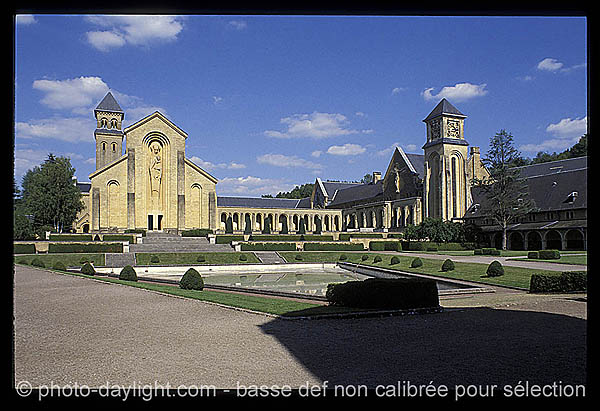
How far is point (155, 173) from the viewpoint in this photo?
55.6 m

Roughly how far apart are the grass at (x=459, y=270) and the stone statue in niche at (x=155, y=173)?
2275cm

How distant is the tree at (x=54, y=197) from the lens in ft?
163

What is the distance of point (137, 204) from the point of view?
5391 cm

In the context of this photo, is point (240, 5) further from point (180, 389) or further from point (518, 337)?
point (518, 337)

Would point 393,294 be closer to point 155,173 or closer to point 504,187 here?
point 504,187

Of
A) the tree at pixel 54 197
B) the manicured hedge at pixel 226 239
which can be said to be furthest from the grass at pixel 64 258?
the tree at pixel 54 197

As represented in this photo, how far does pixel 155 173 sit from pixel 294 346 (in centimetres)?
5072

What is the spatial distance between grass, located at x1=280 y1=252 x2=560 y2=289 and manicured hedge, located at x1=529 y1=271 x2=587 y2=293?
5.38 ft

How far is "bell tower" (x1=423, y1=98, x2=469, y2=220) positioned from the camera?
56.8 meters

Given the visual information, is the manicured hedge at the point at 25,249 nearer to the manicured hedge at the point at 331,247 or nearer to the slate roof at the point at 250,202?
the manicured hedge at the point at 331,247

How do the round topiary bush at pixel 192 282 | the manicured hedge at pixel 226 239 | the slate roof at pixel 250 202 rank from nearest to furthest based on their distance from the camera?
the round topiary bush at pixel 192 282
the manicured hedge at pixel 226 239
the slate roof at pixel 250 202

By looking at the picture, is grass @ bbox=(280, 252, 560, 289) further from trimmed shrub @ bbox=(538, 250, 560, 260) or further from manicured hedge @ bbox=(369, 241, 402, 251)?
manicured hedge @ bbox=(369, 241, 402, 251)

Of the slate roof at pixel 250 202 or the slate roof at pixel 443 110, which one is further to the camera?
the slate roof at pixel 250 202

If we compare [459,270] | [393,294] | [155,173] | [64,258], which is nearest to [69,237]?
[64,258]
